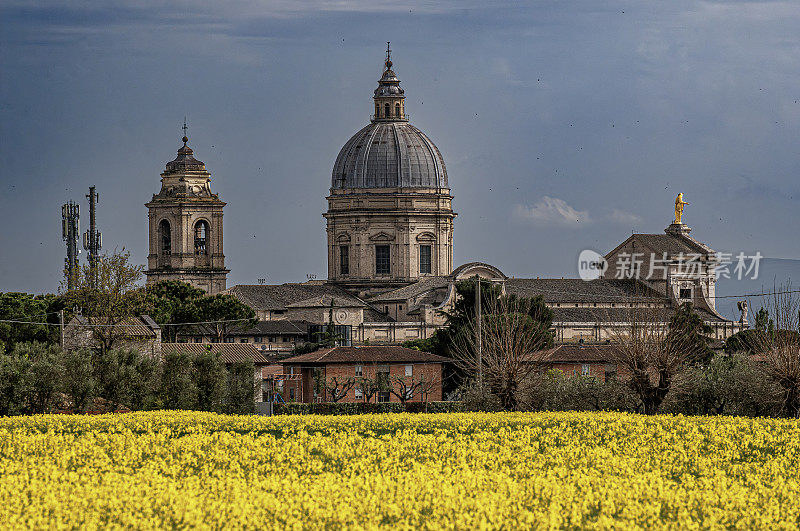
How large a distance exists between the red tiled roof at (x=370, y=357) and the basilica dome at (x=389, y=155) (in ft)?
217

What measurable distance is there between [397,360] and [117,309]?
602 inches

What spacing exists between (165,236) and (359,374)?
6251cm

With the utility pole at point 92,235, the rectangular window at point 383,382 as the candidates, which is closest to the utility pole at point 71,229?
the utility pole at point 92,235

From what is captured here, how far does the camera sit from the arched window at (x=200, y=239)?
130m

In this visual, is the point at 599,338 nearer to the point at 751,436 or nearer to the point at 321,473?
the point at 751,436

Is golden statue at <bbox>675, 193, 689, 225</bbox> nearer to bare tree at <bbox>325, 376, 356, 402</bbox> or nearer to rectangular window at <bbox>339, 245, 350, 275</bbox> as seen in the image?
rectangular window at <bbox>339, 245, 350, 275</bbox>

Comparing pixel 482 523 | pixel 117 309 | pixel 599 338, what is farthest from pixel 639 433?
pixel 599 338

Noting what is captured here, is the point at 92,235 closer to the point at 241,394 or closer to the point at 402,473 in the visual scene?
the point at 241,394

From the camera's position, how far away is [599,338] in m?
116

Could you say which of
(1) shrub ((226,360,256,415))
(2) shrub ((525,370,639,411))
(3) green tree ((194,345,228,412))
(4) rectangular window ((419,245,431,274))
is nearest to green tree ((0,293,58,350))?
(1) shrub ((226,360,256,415))

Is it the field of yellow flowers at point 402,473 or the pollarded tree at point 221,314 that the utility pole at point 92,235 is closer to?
the pollarded tree at point 221,314

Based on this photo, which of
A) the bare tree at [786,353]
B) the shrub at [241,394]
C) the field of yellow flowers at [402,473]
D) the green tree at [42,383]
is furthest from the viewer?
the shrub at [241,394]

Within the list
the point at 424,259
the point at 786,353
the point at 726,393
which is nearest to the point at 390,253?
the point at 424,259

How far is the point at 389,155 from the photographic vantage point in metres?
140
